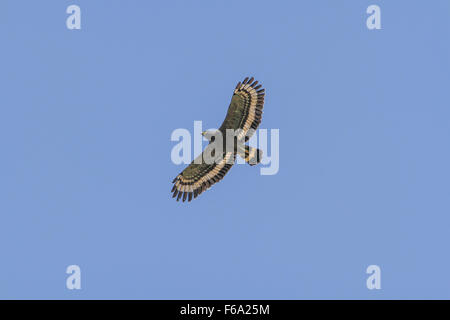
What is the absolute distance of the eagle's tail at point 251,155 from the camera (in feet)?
77.4

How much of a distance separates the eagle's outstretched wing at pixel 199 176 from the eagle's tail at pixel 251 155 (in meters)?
0.55

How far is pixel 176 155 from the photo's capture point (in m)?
24.8

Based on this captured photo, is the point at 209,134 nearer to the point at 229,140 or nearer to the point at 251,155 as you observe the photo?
the point at 229,140

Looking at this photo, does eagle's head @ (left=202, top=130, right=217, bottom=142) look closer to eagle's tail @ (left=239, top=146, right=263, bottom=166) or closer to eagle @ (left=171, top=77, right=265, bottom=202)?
eagle @ (left=171, top=77, right=265, bottom=202)

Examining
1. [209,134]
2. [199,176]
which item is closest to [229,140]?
[209,134]

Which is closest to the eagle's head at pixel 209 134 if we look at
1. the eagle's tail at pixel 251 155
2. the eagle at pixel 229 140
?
the eagle at pixel 229 140

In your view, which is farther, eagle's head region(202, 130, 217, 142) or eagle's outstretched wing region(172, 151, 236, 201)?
eagle's outstretched wing region(172, 151, 236, 201)

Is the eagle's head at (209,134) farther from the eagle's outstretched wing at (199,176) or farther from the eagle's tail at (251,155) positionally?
the eagle's tail at (251,155)

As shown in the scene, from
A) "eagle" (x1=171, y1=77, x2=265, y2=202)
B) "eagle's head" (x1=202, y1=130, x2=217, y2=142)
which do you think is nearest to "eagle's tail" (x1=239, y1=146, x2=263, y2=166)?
"eagle" (x1=171, y1=77, x2=265, y2=202)

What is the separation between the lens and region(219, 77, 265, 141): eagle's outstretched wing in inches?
953
